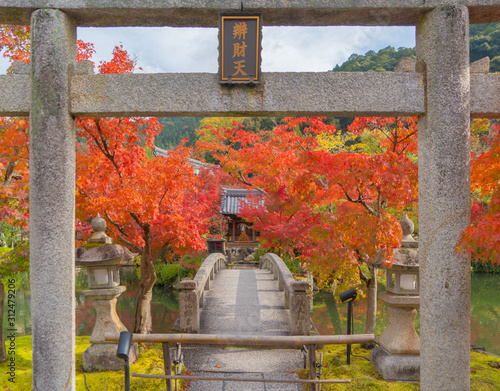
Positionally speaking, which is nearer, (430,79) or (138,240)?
(430,79)

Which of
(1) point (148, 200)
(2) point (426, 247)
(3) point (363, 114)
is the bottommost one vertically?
(2) point (426, 247)

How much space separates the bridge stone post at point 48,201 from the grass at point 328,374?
1.28m

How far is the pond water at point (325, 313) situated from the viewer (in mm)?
12172

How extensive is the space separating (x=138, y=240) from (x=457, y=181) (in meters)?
6.29

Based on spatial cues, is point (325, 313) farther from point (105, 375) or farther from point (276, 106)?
point (276, 106)

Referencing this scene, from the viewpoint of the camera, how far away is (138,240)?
25.5 feet

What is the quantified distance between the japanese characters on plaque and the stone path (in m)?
3.38

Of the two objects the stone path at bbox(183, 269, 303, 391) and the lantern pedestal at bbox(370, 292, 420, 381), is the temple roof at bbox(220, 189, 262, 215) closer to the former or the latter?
the stone path at bbox(183, 269, 303, 391)

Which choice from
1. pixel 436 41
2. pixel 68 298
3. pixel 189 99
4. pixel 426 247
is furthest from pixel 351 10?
pixel 68 298

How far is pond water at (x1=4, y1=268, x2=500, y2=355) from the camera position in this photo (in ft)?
39.9

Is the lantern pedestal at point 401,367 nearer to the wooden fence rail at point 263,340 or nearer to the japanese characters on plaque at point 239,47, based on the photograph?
the wooden fence rail at point 263,340

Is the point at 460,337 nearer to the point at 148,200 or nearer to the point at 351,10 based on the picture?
the point at 351,10

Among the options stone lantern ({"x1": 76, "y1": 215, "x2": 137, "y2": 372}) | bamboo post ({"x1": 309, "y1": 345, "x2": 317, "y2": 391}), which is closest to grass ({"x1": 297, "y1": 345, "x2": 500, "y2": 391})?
bamboo post ({"x1": 309, "y1": 345, "x2": 317, "y2": 391})

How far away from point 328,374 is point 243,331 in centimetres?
207
